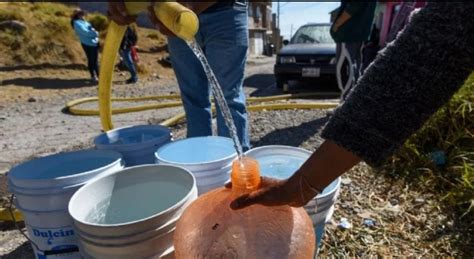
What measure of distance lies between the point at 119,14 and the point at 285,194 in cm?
131

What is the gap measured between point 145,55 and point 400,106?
1465 cm

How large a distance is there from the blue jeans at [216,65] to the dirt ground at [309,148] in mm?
769

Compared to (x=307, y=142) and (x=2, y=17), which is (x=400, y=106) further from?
(x=2, y=17)

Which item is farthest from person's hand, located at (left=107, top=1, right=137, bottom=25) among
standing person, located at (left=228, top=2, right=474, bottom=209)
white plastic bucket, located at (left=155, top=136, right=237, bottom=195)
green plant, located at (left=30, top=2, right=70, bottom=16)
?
green plant, located at (left=30, top=2, right=70, bottom=16)

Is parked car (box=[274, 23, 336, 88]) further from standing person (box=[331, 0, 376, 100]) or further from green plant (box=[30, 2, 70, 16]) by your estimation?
green plant (box=[30, 2, 70, 16])

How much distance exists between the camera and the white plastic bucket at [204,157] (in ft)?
4.49

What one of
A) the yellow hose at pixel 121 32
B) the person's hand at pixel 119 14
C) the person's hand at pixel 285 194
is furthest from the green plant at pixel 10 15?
the person's hand at pixel 285 194

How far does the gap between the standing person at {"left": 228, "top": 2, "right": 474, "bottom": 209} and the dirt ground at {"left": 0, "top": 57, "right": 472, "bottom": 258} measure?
1138mm

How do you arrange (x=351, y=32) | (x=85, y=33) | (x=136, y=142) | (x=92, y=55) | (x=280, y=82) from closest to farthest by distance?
(x=136, y=142), (x=351, y=32), (x=280, y=82), (x=85, y=33), (x=92, y=55)

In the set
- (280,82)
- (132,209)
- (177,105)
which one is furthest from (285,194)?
(280,82)

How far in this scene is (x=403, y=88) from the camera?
0.72 metres

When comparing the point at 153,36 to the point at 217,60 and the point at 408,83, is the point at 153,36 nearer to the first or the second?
the point at 217,60

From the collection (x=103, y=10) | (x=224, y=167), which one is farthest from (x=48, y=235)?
(x=103, y=10)

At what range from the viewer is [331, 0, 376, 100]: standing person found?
3650 millimetres
